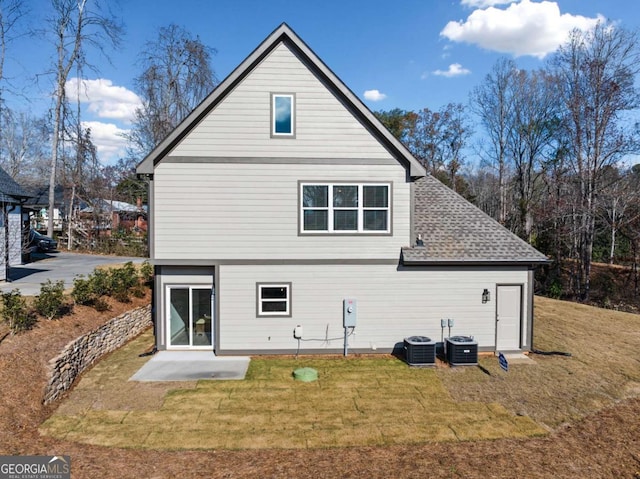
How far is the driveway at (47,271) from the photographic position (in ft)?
50.0

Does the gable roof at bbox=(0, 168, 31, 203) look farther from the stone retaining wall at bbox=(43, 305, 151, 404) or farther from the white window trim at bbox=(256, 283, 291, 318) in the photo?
the white window trim at bbox=(256, 283, 291, 318)

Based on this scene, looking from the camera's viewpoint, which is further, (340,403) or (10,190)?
(10,190)

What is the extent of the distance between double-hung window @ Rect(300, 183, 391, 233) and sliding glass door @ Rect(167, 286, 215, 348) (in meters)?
3.73

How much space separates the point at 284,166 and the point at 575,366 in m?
10.1

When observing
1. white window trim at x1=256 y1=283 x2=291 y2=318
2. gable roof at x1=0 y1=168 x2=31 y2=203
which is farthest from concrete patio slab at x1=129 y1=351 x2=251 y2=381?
gable roof at x1=0 y1=168 x2=31 y2=203

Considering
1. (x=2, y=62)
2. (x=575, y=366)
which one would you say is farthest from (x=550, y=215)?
(x=2, y=62)

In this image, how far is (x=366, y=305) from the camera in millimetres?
11250

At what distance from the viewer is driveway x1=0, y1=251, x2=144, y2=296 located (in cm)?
1524

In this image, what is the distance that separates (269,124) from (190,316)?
6252 millimetres

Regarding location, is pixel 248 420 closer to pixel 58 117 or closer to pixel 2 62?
pixel 2 62

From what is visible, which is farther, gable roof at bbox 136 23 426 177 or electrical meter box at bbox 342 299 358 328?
electrical meter box at bbox 342 299 358 328

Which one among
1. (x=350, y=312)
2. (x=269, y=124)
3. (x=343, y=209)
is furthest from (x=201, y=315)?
(x=269, y=124)

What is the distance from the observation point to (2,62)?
17.2 metres

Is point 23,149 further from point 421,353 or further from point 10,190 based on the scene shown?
point 421,353
